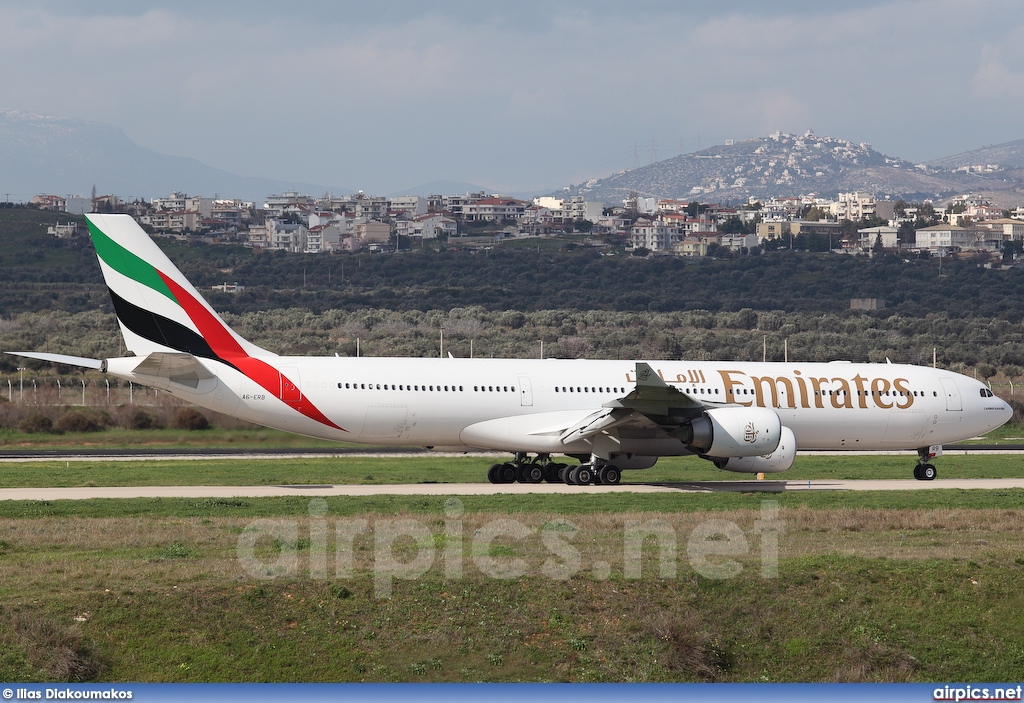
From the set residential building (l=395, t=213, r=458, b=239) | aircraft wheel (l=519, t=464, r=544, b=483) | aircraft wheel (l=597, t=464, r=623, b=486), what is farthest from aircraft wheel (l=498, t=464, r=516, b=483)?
residential building (l=395, t=213, r=458, b=239)

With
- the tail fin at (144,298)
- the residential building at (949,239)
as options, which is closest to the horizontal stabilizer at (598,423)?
the tail fin at (144,298)

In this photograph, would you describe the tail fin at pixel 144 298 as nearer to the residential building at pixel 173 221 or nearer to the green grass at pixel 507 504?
the green grass at pixel 507 504

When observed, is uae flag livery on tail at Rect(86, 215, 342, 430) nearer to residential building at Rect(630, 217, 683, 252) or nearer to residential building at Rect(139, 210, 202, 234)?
residential building at Rect(139, 210, 202, 234)

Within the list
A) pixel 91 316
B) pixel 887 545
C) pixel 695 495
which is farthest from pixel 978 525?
pixel 91 316

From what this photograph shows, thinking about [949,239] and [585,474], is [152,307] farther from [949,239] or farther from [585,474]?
[949,239]

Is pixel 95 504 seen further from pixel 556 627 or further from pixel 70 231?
pixel 70 231

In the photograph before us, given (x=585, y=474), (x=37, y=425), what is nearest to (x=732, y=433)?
(x=585, y=474)
